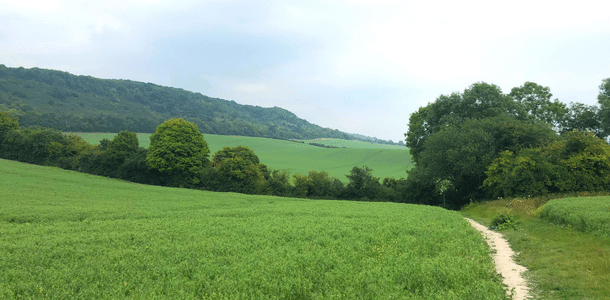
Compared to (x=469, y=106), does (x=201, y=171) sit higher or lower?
lower

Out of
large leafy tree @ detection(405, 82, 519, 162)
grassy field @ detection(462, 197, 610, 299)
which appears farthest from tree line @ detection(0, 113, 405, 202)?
grassy field @ detection(462, 197, 610, 299)

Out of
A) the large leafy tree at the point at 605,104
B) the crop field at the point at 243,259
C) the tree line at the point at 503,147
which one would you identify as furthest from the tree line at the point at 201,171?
the crop field at the point at 243,259

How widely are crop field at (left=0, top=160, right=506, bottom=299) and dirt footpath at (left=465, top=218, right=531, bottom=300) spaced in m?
0.54

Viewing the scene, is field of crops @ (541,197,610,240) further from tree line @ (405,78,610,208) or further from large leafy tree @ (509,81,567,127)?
large leafy tree @ (509,81,567,127)

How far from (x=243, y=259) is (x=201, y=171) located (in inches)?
2038

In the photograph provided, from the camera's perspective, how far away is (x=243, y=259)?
41.3 feet

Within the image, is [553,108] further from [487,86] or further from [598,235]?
[598,235]

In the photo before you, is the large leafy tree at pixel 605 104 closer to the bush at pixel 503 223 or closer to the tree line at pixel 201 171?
the tree line at pixel 201 171

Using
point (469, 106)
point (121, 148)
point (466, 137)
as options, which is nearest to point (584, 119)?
point (469, 106)

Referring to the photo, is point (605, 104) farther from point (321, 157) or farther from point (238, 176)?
point (321, 157)

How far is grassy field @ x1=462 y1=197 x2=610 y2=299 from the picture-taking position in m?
10.3

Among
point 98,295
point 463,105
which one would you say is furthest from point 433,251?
point 463,105

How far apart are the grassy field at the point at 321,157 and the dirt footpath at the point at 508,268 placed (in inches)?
2560

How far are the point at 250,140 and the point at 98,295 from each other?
14017cm
